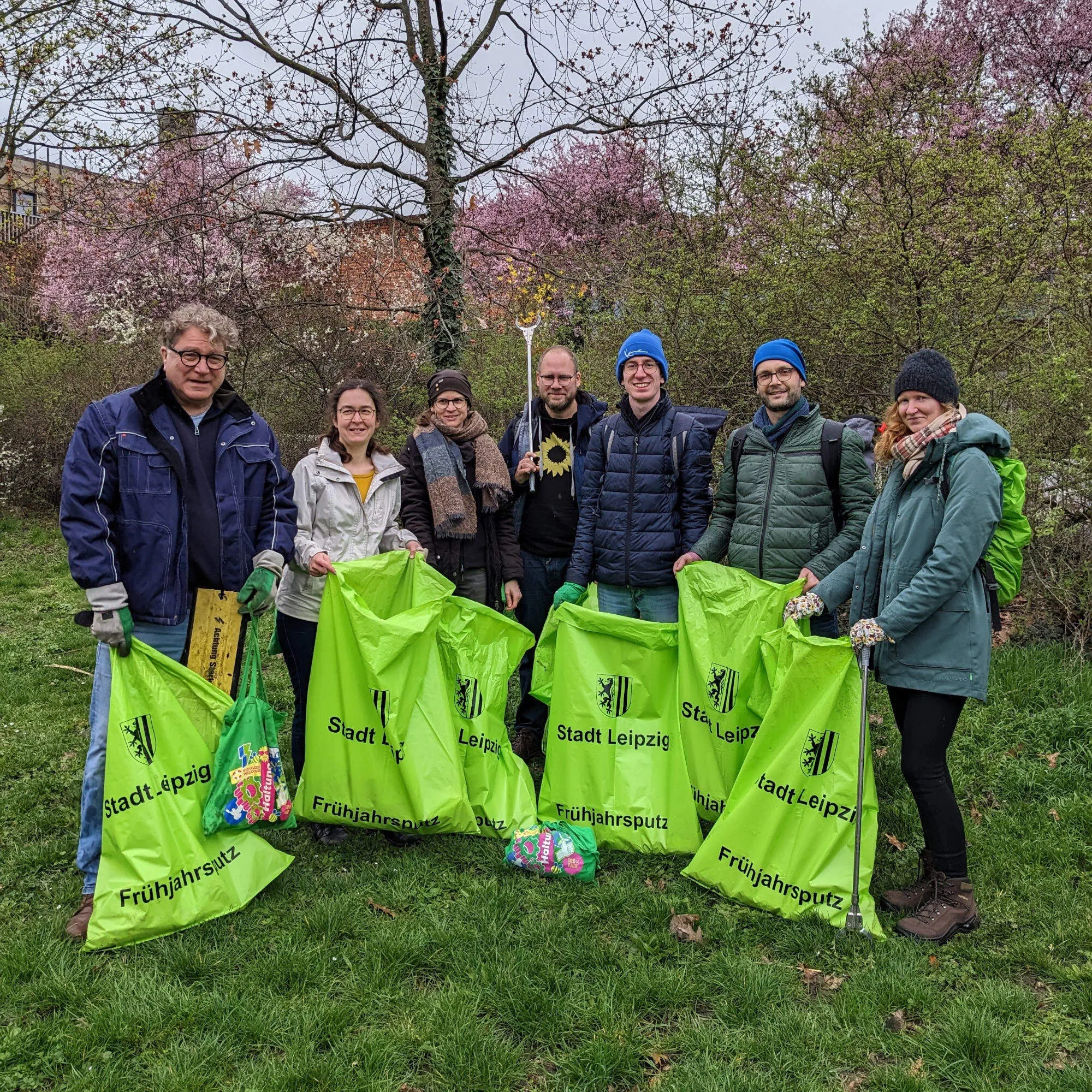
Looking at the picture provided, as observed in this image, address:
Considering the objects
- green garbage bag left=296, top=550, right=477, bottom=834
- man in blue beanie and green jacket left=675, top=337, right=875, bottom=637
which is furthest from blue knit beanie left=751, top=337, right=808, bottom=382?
green garbage bag left=296, top=550, right=477, bottom=834

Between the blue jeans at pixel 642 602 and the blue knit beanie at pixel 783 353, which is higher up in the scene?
the blue knit beanie at pixel 783 353

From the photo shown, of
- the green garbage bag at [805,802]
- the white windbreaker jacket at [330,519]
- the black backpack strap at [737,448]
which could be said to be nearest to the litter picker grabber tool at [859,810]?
the green garbage bag at [805,802]

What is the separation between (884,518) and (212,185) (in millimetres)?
6426

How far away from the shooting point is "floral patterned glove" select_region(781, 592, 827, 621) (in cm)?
276

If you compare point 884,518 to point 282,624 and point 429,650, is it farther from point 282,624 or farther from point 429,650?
point 282,624

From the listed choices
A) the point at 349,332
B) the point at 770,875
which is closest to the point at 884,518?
the point at 770,875

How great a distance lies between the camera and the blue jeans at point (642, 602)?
338 centimetres

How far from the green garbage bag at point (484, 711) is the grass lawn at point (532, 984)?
0.16 metres

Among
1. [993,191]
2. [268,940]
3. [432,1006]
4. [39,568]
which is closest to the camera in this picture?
[432,1006]

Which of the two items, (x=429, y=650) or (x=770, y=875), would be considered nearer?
(x=770, y=875)

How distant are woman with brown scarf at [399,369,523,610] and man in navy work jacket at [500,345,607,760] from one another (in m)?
0.17

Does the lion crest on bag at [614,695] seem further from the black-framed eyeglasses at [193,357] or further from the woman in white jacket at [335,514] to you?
the black-framed eyeglasses at [193,357]

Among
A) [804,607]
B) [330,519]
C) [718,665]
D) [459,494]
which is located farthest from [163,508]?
[804,607]

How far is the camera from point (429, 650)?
9.91 feet
